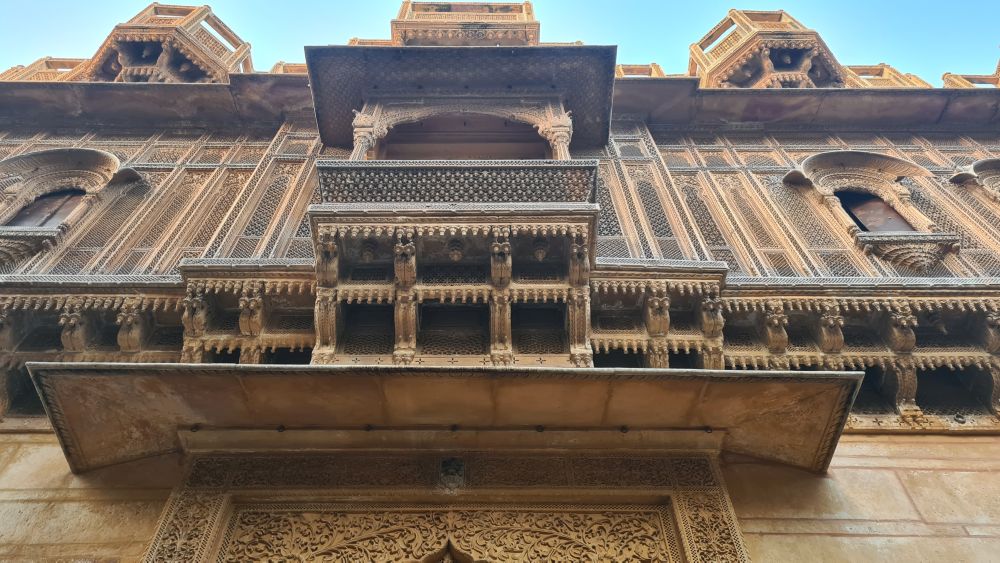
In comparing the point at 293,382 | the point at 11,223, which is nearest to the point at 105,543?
the point at 293,382

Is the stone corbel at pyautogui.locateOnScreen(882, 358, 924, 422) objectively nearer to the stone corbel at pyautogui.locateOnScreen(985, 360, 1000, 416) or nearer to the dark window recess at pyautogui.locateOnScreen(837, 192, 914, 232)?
the stone corbel at pyautogui.locateOnScreen(985, 360, 1000, 416)

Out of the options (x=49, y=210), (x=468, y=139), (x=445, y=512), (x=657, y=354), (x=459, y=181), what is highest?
(x=468, y=139)

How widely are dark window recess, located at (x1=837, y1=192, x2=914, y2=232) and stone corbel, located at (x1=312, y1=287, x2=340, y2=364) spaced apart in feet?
20.9

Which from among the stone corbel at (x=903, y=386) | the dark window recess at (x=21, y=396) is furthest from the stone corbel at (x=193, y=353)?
the stone corbel at (x=903, y=386)

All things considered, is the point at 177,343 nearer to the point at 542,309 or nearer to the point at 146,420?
the point at 146,420

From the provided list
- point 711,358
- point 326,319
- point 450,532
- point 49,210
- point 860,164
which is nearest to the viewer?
point 450,532

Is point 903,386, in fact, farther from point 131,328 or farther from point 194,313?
point 131,328

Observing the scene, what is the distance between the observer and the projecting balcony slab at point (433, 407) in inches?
149

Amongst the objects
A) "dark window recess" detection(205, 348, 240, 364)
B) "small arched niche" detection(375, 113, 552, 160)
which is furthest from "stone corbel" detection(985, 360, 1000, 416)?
"dark window recess" detection(205, 348, 240, 364)

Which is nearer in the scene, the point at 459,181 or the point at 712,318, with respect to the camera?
the point at 712,318

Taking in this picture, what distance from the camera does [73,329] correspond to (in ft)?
16.0

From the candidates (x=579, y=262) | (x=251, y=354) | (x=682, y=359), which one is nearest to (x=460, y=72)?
(x=579, y=262)

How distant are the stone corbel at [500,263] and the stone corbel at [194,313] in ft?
8.00

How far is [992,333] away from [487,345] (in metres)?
4.30
